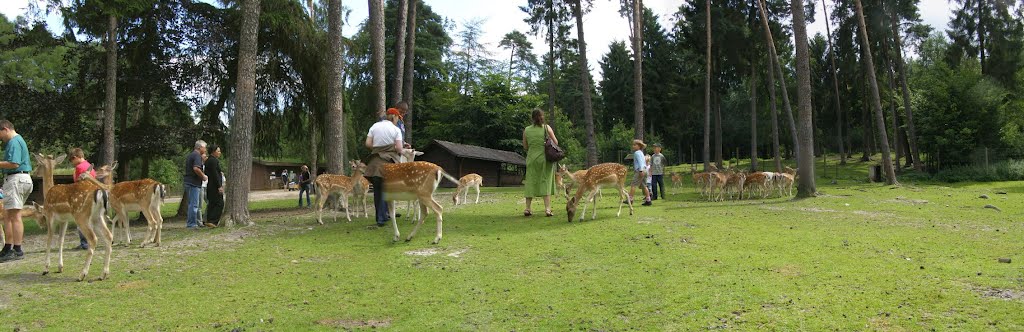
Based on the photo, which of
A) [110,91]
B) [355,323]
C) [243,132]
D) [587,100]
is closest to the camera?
[355,323]

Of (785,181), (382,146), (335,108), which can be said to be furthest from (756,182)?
(382,146)

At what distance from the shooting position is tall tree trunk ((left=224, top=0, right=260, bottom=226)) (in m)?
11.7

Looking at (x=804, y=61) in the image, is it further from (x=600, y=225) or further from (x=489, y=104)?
(x=489, y=104)

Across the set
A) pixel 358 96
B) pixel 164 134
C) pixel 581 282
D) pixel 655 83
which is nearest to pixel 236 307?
pixel 581 282

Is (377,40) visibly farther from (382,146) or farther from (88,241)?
(88,241)

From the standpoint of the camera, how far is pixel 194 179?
12172 millimetres

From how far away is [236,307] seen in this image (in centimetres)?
563

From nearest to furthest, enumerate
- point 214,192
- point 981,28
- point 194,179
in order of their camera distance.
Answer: point 194,179 → point 214,192 → point 981,28

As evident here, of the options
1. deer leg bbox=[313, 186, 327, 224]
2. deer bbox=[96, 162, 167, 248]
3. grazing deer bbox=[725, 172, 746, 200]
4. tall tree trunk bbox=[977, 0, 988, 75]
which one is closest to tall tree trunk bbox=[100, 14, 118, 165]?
deer bbox=[96, 162, 167, 248]

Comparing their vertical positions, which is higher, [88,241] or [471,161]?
[471,161]

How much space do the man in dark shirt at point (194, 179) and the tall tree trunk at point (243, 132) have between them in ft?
2.25

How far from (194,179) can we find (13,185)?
13.8ft

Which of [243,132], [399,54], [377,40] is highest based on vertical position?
[399,54]

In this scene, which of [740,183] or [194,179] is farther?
[740,183]
